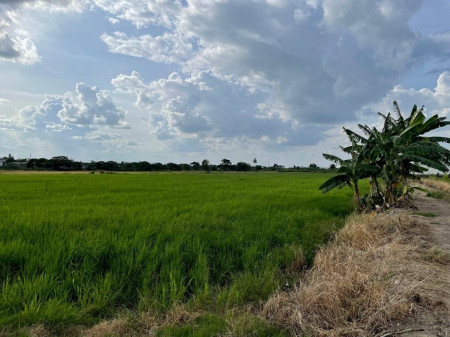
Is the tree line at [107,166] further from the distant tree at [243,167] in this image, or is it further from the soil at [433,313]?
the soil at [433,313]

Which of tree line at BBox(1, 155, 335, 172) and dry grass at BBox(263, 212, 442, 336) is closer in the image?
dry grass at BBox(263, 212, 442, 336)

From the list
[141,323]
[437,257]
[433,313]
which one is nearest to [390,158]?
→ [437,257]

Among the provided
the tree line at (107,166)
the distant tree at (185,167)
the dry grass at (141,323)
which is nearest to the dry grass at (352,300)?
the dry grass at (141,323)

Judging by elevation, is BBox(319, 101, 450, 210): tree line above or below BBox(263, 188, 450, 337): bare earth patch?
above

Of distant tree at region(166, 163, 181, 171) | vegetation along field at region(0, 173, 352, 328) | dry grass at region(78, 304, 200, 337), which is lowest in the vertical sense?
dry grass at region(78, 304, 200, 337)

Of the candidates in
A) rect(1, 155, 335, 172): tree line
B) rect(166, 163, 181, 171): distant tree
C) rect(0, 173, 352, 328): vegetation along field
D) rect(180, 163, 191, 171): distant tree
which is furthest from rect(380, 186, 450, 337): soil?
rect(180, 163, 191, 171): distant tree

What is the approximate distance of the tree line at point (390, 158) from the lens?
8633mm

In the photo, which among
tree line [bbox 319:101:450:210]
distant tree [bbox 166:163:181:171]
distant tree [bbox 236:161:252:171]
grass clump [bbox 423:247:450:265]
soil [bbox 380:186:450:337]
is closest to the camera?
soil [bbox 380:186:450:337]

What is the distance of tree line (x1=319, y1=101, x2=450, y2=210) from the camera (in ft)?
28.3

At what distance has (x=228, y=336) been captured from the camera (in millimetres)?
2549

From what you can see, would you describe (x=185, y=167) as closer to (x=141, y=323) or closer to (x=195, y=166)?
(x=195, y=166)

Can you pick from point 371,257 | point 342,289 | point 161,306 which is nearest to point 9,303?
point 161,306

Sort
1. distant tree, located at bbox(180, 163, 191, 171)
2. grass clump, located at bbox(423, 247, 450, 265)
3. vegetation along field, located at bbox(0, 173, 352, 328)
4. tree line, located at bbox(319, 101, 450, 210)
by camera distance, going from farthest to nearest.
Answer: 1. distant tree, located at bbox(180, 163, 191, 171)
2. tree line, located at bbox(319, 101, 450, 210)
3. grass clump, located at bbox(423, 247, 450, 265)
4. vegetation along field, located at bbox(0, 173, 352, 328)

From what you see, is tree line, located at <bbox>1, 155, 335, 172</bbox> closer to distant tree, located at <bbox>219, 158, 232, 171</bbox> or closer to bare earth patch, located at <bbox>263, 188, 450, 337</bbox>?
distant tree, located at <bbox>219, 158, 232, 171</bbox>
